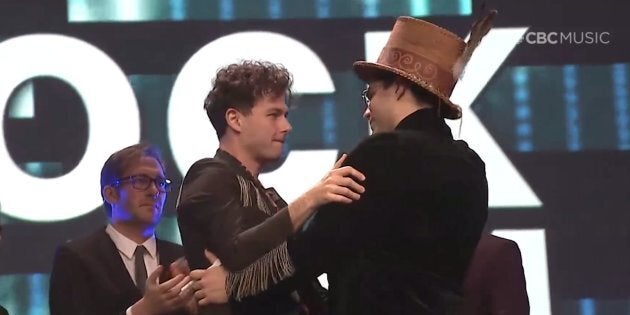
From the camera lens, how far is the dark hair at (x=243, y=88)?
2520mm

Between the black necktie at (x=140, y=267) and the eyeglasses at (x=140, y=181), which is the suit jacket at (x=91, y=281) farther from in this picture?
the eyeglasses at (x=140, y=181)

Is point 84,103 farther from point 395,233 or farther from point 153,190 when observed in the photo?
point 395,233

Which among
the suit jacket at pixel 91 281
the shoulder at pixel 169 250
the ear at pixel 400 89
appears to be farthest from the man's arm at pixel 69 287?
the ear at pixel 400 89

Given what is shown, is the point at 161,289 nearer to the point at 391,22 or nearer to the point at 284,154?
the point at 284,154

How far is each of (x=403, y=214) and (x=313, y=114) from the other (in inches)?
72.1

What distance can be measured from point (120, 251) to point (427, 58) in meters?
1.26

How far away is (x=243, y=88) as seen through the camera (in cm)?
252

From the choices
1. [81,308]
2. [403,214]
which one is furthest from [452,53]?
[81,308]

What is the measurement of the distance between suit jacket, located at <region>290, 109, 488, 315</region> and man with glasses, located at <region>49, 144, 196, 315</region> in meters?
0.86

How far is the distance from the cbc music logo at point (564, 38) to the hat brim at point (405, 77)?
1808 millimetres

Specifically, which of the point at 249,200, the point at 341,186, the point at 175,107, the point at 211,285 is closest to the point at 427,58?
the point at 341,186

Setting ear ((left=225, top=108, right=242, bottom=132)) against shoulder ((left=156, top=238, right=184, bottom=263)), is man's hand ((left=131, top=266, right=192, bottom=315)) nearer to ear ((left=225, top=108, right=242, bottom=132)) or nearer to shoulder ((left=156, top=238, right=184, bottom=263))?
ear ((left=225, top=108, right=242, bottom=132))

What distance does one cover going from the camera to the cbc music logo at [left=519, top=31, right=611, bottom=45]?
3881 millimetres

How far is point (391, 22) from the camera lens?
3854 millimetres
